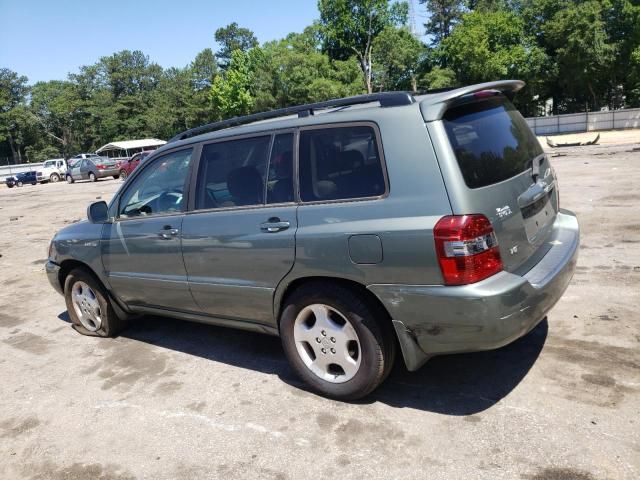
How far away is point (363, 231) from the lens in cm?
314

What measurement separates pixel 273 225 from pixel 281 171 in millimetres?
386

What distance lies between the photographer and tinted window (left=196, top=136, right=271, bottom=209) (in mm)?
3803

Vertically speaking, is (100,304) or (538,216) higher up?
(538,216)

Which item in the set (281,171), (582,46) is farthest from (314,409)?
(582,46)

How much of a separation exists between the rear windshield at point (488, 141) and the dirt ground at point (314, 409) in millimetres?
1415

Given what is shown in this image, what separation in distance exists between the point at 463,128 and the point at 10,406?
382 centimetres

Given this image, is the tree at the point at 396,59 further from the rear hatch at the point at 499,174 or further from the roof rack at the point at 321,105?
the rear hatch at the point at 499,174

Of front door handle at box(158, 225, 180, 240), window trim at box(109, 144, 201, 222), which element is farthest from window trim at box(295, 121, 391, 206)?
front door handle at box(158, 225, 180, 240)

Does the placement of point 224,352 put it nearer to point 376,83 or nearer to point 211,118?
point 376,83

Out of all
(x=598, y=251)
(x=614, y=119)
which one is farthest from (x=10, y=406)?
(x=614, y=119)

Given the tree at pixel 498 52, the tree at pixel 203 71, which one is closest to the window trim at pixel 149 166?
the tree at pixel 498 52

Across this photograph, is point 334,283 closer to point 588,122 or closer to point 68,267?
point 68,267

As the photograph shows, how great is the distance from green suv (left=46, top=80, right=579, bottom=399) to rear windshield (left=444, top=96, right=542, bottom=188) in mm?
12

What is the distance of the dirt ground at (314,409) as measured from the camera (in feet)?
9.50
